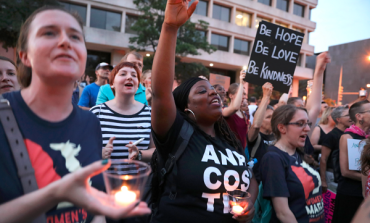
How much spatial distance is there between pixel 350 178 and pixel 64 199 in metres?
3.83

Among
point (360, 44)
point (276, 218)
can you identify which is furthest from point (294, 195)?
point (360, 44)

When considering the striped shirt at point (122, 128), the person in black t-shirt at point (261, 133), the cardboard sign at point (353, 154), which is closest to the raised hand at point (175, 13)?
the striped shirt at point (122, 128)

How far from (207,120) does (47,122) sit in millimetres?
1392

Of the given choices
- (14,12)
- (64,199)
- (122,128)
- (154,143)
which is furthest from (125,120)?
(14,12)

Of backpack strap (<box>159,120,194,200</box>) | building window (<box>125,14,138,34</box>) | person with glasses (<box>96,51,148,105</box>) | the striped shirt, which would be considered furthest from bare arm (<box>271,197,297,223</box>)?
building window (<box>125,14,138,34</box>)

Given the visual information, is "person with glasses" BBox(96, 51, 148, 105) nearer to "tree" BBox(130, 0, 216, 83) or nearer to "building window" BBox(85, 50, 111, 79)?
"tree" BBox(130, 0, 216, 83)

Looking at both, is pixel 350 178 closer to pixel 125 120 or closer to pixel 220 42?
pixel 125 120

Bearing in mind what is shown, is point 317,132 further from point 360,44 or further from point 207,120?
point 360,44

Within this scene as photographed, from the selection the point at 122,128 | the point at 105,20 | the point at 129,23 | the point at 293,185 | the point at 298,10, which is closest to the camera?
the point at 293,185

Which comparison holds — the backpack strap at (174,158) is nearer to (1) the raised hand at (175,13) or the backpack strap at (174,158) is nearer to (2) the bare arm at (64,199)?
(1) the raised hand at (175,13)

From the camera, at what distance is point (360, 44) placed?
92.4ft

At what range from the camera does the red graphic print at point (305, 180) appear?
2.42 metres

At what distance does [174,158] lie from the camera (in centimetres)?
189

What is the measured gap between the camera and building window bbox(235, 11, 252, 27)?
28844mm
